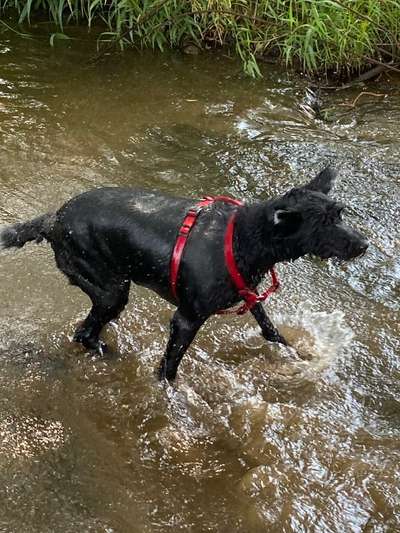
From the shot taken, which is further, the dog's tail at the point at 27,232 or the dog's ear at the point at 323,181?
the dog's tail at the point at 27,232

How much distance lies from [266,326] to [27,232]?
1838 millimetres

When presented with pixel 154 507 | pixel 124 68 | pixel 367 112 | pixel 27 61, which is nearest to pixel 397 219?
pixel 367 112

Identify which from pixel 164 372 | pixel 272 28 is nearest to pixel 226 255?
pixel 164 372

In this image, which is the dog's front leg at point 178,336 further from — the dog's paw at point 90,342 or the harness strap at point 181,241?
the dog's paw at point 90,342

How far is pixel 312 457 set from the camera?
3.99 m

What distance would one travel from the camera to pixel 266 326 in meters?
4.73

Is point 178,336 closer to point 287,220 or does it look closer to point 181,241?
point 181,241

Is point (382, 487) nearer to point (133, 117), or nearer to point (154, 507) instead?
point (154, 507)

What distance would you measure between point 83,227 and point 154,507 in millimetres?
1758

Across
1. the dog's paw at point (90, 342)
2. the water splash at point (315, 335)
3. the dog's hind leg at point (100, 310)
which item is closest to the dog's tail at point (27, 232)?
the dog's hind leg at point (100, 310)

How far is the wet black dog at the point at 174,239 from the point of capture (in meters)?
3.75

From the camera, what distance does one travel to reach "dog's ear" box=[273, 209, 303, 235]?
3.61 metres

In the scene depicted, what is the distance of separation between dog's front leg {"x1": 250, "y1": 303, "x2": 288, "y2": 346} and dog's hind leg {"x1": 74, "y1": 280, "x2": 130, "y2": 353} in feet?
3.10

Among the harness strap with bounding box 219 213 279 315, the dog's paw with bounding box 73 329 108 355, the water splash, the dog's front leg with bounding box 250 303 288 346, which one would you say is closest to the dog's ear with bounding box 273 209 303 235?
the harness strap with bounding box 219 213 279 315
